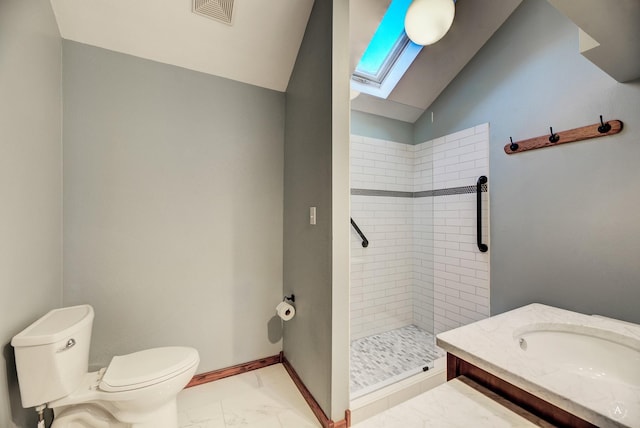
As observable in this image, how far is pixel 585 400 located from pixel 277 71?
7.66 ft

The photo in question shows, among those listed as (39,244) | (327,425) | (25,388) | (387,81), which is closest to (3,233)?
(39,244)

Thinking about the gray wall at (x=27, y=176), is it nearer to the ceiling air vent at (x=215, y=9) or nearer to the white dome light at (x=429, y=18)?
the ceiling air vent at (x=215, y=9)

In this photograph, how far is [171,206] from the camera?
1.76 meters

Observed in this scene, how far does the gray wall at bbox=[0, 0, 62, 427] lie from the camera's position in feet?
3.35

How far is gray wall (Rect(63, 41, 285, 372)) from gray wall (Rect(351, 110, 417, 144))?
769mm

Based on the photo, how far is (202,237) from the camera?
185 centimetres

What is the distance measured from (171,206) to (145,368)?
38.7 inches

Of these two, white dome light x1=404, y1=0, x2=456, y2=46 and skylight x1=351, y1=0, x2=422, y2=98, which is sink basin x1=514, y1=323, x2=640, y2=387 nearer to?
white dome light x1=404, y1=0, x2=456, y2=46

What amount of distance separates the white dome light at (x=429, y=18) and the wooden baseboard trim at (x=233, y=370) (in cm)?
273

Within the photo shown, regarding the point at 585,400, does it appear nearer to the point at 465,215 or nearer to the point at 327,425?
the point at 327,425

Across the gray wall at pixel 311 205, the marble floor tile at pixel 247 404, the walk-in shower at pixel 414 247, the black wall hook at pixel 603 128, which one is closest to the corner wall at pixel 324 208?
the gray wall at pixel 311 205

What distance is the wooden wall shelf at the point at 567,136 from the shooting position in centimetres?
140

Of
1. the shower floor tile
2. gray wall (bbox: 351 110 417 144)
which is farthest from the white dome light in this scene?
the shower floor tile

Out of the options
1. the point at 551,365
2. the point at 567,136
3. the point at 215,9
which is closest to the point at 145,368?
the point at 551,365
